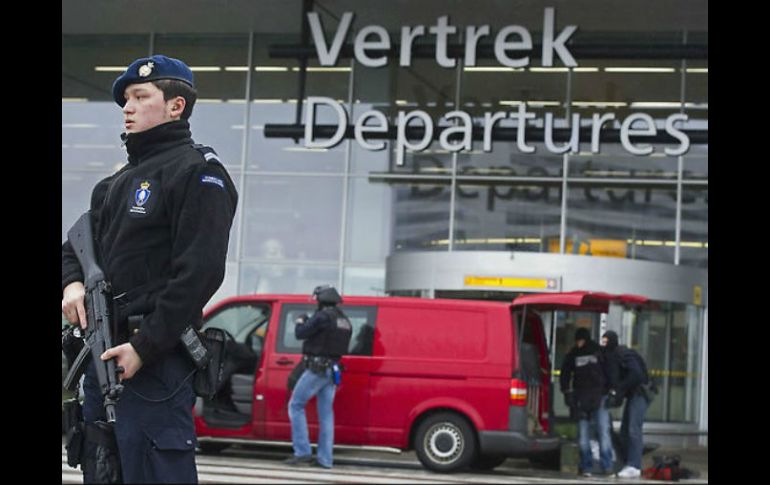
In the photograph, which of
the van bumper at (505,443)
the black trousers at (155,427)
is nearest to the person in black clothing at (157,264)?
the black trousers at (155,427)

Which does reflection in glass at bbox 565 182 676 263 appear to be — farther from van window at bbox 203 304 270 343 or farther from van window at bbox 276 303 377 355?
van window at bbox 203 304 270 343

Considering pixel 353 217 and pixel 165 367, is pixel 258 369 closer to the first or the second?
pixel 353 217

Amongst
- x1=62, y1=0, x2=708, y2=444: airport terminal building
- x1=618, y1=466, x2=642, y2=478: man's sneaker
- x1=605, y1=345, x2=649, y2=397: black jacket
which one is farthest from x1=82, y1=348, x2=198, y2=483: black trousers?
x1=62, y1=0, x2=708, y2=444: airport terminal building

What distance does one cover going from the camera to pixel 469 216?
19359mm

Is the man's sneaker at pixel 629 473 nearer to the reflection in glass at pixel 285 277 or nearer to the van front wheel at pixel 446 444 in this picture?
the van front wheel at pixel 446 444

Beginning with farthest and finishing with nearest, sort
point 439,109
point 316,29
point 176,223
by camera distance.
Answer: point 439,109, point 316,29, point 176,223

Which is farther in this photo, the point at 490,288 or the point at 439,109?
the point at 439,109

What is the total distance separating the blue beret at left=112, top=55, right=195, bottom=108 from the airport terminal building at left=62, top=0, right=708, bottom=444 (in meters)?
13.1

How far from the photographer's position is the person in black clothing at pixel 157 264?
11.6ft

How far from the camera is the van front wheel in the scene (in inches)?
488

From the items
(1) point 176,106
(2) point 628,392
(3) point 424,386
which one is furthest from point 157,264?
(2) point 628,392

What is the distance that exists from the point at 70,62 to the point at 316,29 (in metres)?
3.30

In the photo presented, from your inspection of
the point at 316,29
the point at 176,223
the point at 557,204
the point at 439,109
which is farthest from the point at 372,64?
the point at 176,223
